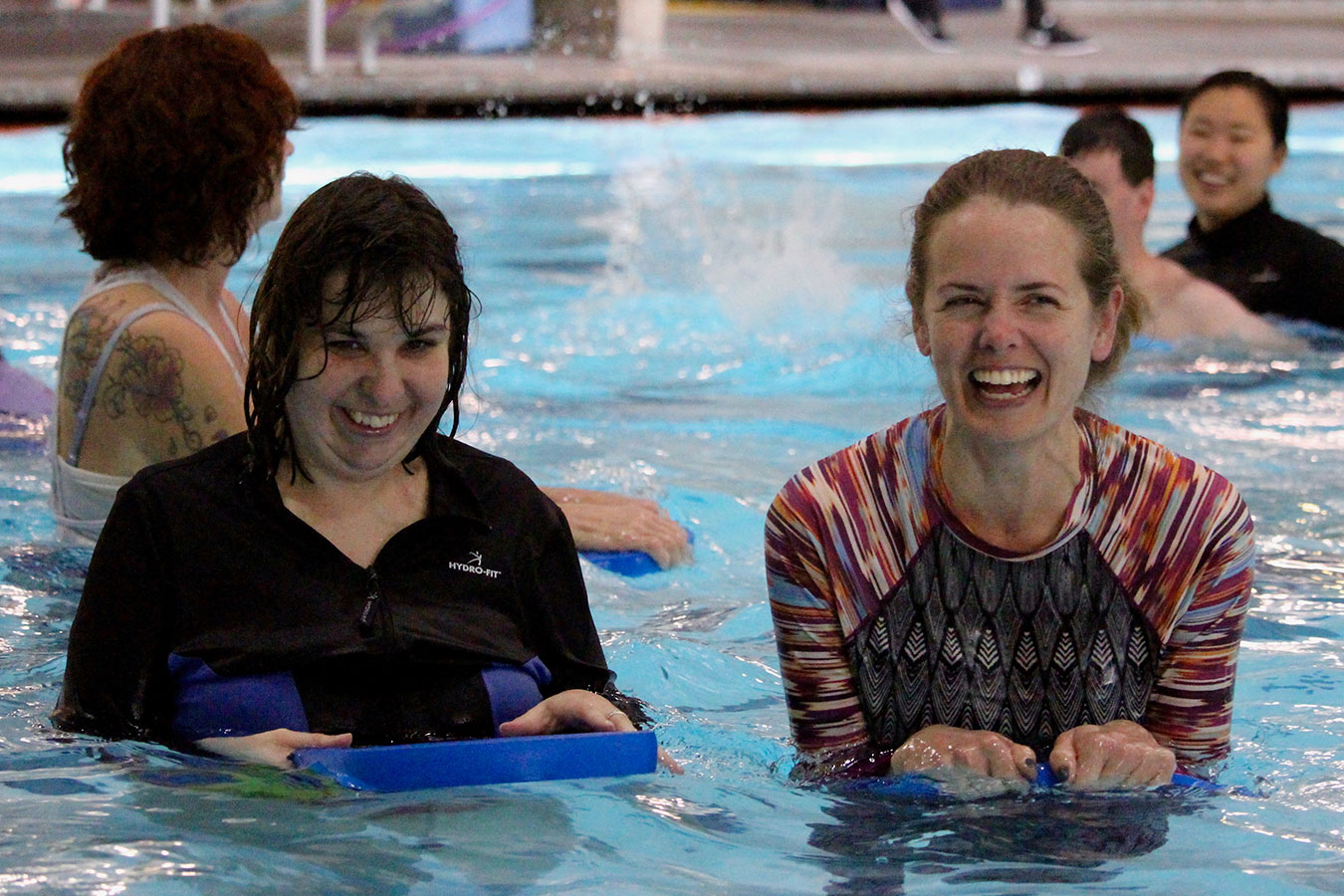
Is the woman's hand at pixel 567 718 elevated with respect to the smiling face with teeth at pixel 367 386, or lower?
lower

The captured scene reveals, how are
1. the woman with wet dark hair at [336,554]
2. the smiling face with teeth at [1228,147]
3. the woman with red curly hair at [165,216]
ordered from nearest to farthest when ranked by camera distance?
the woman with wet dark hair at [336,554]
the woman with red curly hair at [165,216]
the smiling face with teeth at [1228,147]

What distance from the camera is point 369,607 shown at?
2.10 metres

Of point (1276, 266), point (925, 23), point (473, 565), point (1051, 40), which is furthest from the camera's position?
point (925, 23)

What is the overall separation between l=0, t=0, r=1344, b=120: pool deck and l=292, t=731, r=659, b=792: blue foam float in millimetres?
7924

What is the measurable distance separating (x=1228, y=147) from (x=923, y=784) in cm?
384

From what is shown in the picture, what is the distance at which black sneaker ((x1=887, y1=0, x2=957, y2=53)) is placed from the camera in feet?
44.3

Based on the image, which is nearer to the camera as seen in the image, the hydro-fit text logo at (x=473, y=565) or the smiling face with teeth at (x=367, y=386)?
the smiling face with teeth at (x=367, y=386)

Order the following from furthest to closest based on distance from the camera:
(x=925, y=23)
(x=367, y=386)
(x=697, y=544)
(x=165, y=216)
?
(x=925, y=23)
(x=697, y=544)
(x=165, y=216)
(x=367, y=386)

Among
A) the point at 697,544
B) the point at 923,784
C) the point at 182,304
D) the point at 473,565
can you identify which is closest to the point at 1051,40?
the point at 697,544

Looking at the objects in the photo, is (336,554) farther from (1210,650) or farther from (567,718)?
(1210,650)

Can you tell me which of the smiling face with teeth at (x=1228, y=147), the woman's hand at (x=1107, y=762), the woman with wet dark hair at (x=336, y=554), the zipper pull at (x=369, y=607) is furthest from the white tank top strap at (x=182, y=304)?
the smiling face with teeth at (x=1228, y=147)

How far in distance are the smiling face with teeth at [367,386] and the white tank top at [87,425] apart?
81cm

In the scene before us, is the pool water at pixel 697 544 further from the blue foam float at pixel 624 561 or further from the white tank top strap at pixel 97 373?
the white tank top strap at pixel 97 373

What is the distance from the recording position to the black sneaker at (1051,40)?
13078 mm
